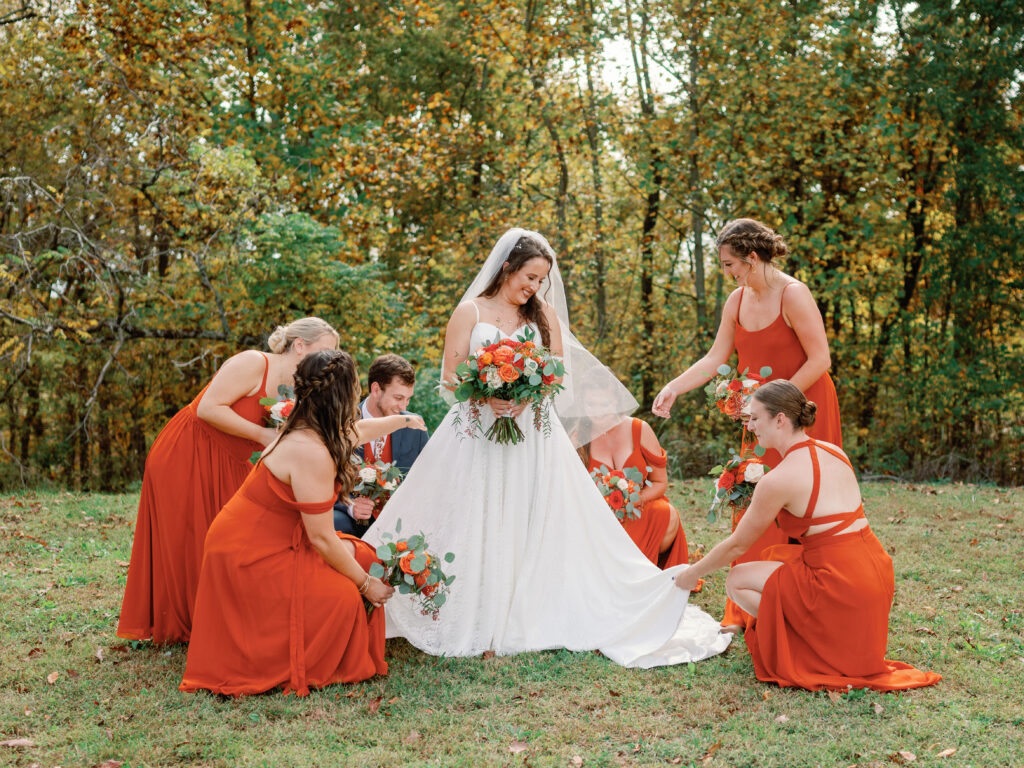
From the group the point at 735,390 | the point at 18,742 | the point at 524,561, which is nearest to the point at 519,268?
the point at 735,390

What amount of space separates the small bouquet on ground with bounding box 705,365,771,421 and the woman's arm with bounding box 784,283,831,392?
0.24 meters

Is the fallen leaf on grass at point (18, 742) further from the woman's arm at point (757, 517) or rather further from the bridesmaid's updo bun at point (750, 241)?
the bridesmaid's updo bun at point (750, 241)

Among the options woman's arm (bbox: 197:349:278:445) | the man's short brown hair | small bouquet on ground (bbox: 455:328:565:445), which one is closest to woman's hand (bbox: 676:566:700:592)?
small bouquet on ground (bbox: 455:328:565:445)

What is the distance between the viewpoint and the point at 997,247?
12.5 meters

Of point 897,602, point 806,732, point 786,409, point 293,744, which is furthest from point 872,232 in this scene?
point 293,744

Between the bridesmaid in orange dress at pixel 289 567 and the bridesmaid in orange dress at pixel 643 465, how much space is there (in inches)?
94.1

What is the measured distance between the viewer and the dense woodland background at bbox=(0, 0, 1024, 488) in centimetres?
1173

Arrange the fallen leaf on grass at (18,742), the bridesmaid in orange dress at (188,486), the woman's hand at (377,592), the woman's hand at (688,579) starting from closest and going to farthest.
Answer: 1. the fallen leaf on grass at (18,742)
2. the woman's hand at (377,592)
3. the woman's hand at (688,579)
4. the bridesmaid in orange dress at (188,486)

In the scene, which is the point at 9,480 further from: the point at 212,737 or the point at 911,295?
the point at 911,295

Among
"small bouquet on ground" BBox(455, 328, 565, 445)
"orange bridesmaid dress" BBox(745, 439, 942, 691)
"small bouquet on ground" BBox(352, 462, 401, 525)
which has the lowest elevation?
"orange bridesmaid dress" BBox(745, 439, 942, 691)

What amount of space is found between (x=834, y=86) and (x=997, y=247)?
10.2ft

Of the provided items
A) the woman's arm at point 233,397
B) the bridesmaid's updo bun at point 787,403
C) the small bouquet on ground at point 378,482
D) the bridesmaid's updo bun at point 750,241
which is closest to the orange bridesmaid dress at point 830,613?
the bridesmaid's updo bun at point 787,403

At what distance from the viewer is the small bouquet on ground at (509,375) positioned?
4.99 m

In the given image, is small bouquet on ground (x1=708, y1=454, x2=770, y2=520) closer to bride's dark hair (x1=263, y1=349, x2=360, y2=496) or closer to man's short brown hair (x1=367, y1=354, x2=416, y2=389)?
man's short brown hair (x1=367, y1=354, x2=416, y2=389)
